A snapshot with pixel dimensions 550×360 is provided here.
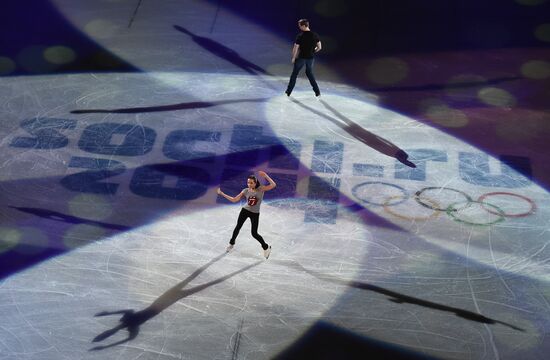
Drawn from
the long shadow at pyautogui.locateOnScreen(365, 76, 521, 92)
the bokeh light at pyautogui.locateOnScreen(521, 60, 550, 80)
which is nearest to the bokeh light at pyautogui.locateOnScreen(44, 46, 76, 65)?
the long shadow at pyautogui.locateOnScreen(365, 76, 521, 92)

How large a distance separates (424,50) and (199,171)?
7.74 meters

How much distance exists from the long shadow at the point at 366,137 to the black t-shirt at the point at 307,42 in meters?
1.33

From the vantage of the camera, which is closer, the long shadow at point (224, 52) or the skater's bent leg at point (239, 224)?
the skater's bent leg at point (239, 224)

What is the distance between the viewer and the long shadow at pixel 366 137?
655 inches

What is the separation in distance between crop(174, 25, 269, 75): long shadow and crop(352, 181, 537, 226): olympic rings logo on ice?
551cm

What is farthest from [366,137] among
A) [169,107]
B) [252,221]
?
[252,221]

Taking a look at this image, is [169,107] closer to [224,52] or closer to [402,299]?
[224,52]

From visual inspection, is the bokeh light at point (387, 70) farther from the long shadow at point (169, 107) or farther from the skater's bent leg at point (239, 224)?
the skater's bent leg at point (239, 224)

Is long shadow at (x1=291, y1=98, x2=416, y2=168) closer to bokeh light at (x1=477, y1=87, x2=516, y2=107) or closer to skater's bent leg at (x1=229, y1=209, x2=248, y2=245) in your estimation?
bokeh light at (x1=477, y1=87, x2=516, y2=107)

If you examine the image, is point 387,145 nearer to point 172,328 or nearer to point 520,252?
point 520,252

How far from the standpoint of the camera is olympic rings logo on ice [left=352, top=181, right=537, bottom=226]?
14789 mm

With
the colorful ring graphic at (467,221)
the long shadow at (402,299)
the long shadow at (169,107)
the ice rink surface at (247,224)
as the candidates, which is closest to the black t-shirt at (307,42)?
the ice rink surface at (247,224)

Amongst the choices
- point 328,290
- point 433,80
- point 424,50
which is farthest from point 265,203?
point 424,50

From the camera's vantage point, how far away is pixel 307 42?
56.9 feet
